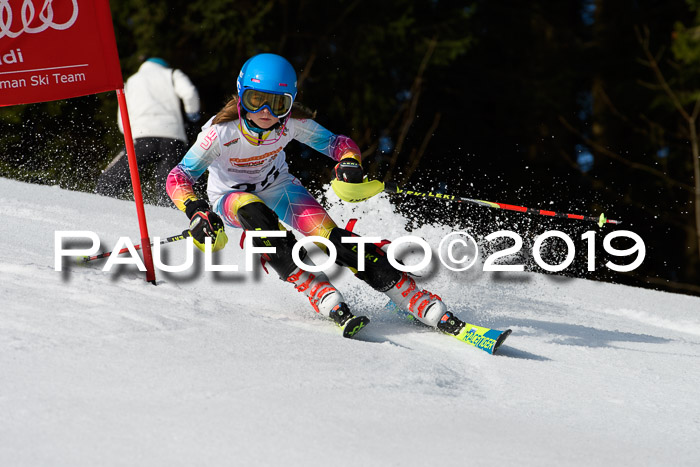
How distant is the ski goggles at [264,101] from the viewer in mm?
4152

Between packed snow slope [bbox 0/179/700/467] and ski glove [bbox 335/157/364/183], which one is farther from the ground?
ski glove [bbox 335/157/364/183]

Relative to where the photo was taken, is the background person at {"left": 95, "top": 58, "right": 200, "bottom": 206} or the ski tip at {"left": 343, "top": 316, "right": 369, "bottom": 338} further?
the background person at {"left": 95, "top": 58, "right": 200, "bottom": 206}

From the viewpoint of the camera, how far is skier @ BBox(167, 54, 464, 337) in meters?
4.09

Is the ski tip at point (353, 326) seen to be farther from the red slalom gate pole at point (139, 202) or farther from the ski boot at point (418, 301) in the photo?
the red slalom gate pole at point (139, 202)

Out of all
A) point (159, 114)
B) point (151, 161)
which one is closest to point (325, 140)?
point (159, 114)

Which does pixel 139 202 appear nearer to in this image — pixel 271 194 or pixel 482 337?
pixel 271 194

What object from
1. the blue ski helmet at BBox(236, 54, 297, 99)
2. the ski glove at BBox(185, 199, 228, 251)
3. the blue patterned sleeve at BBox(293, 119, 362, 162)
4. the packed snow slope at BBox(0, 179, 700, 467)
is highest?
the blue ski helmet at BBox(236, 54, 297, 99)

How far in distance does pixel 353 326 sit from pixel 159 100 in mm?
4314

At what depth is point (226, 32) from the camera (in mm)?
12344

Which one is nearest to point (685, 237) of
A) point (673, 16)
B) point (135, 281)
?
point (673, 16)

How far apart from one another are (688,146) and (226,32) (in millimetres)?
8085

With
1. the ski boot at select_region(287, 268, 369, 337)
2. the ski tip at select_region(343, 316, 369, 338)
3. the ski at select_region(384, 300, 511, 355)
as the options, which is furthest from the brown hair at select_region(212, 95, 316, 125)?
the ski at select_region(384, 300, 511, 355)

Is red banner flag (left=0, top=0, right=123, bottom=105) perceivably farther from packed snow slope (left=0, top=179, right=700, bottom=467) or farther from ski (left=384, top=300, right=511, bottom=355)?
ski (left=384, top=300, right=511, bottom=355)

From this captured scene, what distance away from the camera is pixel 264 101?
4.16 m
